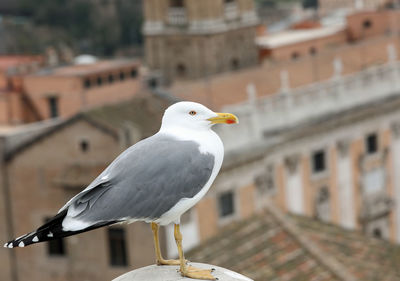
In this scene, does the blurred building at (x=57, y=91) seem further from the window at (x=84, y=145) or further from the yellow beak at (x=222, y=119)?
the yellow beak at (x=222, y=119)

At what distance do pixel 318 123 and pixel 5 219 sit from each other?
36.6ft

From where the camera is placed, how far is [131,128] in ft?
78.6

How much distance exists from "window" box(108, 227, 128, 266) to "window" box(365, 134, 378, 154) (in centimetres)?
1219

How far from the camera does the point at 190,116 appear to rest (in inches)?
226

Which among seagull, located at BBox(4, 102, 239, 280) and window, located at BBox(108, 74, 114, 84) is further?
A: window, located at BBox(108, 74, 114, 84)

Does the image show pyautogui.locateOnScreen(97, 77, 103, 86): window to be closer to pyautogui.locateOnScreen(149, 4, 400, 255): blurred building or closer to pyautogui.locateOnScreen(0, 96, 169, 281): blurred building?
pyautogui.locateOnScreen(149, 4, 400, 255): blurred building

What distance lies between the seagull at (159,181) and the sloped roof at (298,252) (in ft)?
38.8

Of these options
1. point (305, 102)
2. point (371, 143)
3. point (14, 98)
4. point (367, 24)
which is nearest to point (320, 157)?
point (305, 102)

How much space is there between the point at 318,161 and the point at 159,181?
27.4 metres

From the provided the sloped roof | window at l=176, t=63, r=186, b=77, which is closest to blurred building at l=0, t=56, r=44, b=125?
window at l=176, t=63, r=186, b=77

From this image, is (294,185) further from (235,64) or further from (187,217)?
(235,64)

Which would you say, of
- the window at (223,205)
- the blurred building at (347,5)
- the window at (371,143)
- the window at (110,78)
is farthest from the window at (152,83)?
the window at (223,205)

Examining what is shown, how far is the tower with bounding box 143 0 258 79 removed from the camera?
154 feet

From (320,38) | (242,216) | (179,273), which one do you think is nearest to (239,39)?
(320,38)
